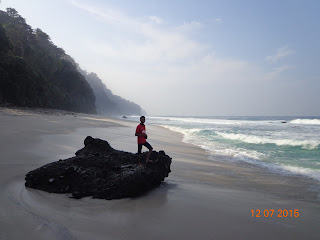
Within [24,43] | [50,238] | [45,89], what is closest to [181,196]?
[50,238]

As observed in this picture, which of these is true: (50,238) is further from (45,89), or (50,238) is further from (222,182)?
(45,89)

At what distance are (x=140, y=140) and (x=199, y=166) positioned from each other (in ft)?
9.37

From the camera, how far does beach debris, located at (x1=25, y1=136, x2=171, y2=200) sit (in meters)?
3.71

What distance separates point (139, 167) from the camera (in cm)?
422

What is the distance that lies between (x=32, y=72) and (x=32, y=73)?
29cm

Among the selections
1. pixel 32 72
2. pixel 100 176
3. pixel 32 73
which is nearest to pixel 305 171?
pixel 100 176

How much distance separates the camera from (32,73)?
30.7 meters
